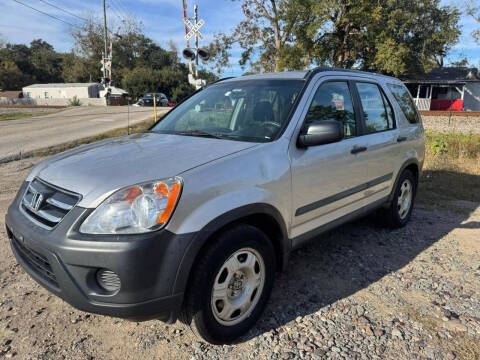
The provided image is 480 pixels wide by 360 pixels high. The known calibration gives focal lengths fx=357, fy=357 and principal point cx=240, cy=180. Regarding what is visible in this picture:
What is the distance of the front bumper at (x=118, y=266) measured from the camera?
1.88 meters

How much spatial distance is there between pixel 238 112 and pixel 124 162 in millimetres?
1245

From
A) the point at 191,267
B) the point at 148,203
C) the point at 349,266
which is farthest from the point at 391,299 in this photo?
the point at 148,203

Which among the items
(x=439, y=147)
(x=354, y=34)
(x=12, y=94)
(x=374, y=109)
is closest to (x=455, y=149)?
(x=439, y=147)

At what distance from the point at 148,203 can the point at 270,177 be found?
0.91 m

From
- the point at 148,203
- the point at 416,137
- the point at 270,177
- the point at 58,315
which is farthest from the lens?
the point at 416,137

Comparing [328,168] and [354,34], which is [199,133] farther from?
[354,34]

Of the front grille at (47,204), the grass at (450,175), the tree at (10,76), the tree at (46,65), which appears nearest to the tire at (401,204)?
the grass at (450,175)

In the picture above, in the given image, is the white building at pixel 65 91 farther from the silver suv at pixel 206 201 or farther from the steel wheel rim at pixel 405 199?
the silver suv at pixel 206 201

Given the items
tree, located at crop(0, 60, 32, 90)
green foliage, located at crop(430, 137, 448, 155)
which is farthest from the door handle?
tree, located at crop(0, 60, 32, 90)

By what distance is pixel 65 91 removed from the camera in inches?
2158

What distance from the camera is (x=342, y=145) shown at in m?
3.22

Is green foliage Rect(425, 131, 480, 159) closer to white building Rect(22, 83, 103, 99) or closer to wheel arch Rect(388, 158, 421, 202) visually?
wheel arch Rect(388, 158, 421, 202)

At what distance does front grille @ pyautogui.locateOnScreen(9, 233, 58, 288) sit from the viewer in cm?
211

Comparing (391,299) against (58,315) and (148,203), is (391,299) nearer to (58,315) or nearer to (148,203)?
(148,203)
